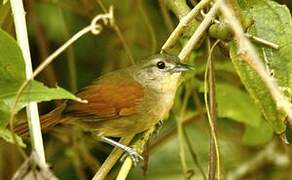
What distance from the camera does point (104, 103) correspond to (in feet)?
10.9

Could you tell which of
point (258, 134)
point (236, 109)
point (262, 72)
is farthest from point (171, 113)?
point (262, 72)

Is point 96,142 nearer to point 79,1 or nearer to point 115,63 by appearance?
point 115,63

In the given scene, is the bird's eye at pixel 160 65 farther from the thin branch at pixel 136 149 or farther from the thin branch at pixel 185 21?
the thin branch at pixel 185 21

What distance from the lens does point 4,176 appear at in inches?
168

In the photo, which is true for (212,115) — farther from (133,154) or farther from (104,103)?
(104,103)

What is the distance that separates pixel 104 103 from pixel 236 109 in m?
0.78

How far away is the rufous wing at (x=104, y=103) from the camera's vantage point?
10.9 ft

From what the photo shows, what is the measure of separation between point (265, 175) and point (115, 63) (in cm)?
127

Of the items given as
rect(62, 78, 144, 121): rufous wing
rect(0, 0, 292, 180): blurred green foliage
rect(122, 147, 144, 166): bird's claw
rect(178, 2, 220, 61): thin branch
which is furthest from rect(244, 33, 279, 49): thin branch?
rect(62, 78, 144, 121): rufous wing

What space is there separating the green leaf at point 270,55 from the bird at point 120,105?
0.50 meters

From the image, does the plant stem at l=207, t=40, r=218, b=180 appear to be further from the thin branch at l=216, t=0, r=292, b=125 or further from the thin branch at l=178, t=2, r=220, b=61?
the thin branch at l=216, t=0, r=292, b=125

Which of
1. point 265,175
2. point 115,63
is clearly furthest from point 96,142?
point 265,175

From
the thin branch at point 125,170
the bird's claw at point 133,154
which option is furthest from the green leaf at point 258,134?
the thin branch at point 125,170

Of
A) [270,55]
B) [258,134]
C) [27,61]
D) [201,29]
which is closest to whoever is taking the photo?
[27,61]
